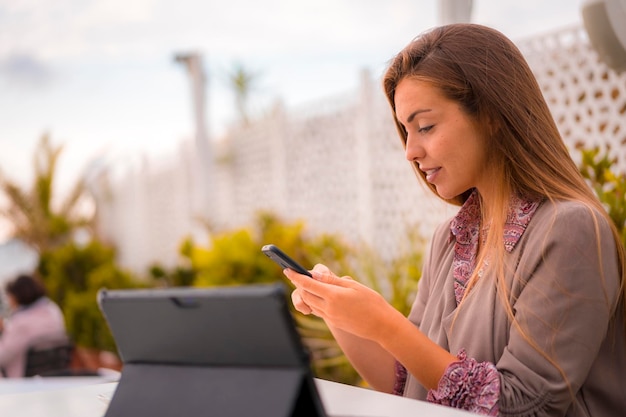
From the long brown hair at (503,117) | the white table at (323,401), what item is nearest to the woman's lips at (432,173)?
the long brown hair at (503,117)

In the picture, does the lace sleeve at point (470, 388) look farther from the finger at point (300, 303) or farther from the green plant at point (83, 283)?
the green plant at point (83, 283)

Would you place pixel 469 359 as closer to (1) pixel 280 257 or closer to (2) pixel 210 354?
(1) pixel 280 257

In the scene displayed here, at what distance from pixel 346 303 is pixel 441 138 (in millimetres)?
414

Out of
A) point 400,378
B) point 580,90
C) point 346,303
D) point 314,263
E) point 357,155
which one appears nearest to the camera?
point 346,303

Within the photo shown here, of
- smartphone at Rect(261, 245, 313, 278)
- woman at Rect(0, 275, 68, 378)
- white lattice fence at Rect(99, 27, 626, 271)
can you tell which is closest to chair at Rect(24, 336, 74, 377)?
woman at Rect(0, 275, 68, 378)

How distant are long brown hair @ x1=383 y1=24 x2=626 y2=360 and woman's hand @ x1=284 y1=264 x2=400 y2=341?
0.88 feet

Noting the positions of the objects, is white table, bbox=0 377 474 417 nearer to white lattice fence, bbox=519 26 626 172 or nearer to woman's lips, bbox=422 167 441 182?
woman's lips, bbox=422 167 441 182

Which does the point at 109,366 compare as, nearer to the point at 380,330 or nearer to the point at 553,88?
the point at 553,88

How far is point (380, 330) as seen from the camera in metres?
1.26

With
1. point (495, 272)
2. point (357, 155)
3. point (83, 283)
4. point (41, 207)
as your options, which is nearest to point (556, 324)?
point (495, 272)

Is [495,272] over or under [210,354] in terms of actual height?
under

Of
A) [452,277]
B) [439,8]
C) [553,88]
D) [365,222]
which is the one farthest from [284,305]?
[365,222]

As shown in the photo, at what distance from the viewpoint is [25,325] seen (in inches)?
189

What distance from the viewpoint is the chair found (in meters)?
4.53
